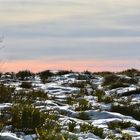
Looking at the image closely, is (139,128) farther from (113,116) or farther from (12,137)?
(12,137)

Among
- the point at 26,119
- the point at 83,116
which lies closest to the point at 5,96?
the point at 83,116

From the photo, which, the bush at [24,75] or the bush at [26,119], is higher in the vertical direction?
the bush at [24,75]

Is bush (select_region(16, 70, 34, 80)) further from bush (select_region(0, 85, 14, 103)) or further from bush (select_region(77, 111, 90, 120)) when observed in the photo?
bush (select_region(77, 111, 90, 120))

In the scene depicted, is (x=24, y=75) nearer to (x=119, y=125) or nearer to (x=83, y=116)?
(x=83, y=116)

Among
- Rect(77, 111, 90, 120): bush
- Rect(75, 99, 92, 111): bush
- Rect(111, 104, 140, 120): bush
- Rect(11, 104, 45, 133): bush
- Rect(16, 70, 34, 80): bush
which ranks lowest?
Rect(111, 104, 140, 120): bush

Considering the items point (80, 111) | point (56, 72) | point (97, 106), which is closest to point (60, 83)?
point (56, 72)

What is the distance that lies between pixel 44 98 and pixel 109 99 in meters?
2.03

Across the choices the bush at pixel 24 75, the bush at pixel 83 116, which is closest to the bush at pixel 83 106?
the bush at pixel 83 116

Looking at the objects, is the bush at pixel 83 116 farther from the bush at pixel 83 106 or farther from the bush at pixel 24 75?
the bush at pixel 24 75

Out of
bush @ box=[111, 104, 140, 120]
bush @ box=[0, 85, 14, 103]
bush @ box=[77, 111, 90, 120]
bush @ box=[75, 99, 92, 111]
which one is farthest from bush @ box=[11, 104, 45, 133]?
bush @ box=[111, 104, 140, 120]

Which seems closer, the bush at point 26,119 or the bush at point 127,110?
the bush at point 26,119

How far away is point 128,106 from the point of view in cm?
1210

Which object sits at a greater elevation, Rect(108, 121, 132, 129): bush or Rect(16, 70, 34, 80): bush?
Rect(16, 70, 34, 80): bush

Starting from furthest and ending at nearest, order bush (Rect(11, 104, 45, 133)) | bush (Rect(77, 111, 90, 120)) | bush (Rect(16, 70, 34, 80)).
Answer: bush (Rect(16, 70, 34, 80)), bush (Rect(77, 111, 90, 120)), bush (Rect(11, 104, 45, 133))
